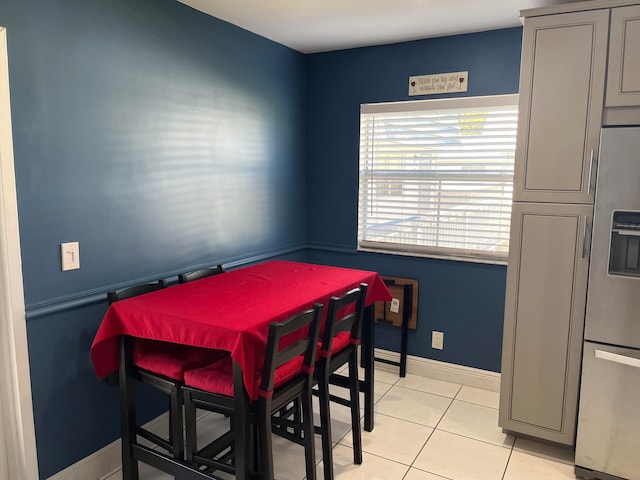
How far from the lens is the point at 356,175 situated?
146 inches

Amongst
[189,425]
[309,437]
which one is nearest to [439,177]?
[309,437]

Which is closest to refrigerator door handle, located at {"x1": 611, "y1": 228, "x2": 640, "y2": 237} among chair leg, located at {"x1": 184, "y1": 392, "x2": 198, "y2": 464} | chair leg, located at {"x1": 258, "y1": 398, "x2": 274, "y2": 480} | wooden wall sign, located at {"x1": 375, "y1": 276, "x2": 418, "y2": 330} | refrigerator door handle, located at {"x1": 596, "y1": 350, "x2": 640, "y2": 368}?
refrigerator door handle, located at {"x1": 596, "y1": 350, "x2": 640, "y2": 368}

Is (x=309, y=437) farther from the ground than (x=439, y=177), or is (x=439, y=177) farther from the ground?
(x=439, y=177)

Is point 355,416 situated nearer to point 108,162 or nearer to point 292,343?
point 292,343

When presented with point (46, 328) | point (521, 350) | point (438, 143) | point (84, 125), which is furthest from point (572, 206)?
point (46, 328)

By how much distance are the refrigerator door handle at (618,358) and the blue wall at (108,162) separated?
2.16 meters

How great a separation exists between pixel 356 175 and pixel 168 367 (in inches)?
87.7

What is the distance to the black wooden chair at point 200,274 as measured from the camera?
2.53m

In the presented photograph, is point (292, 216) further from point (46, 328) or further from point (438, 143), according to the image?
point (46, 328)

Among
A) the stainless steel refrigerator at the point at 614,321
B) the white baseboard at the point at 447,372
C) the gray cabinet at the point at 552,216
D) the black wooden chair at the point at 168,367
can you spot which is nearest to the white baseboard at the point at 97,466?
the black wooden chair at the point at 168,367

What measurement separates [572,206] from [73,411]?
2619 millimetres

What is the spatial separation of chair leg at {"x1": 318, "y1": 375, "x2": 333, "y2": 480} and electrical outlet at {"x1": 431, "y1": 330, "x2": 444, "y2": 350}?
57.8 inches

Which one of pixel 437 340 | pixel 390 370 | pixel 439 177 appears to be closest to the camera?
pixel 439 177

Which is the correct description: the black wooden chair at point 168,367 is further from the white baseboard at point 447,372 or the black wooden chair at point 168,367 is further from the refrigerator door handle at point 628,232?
the refrigerator door handle at point 628,232
